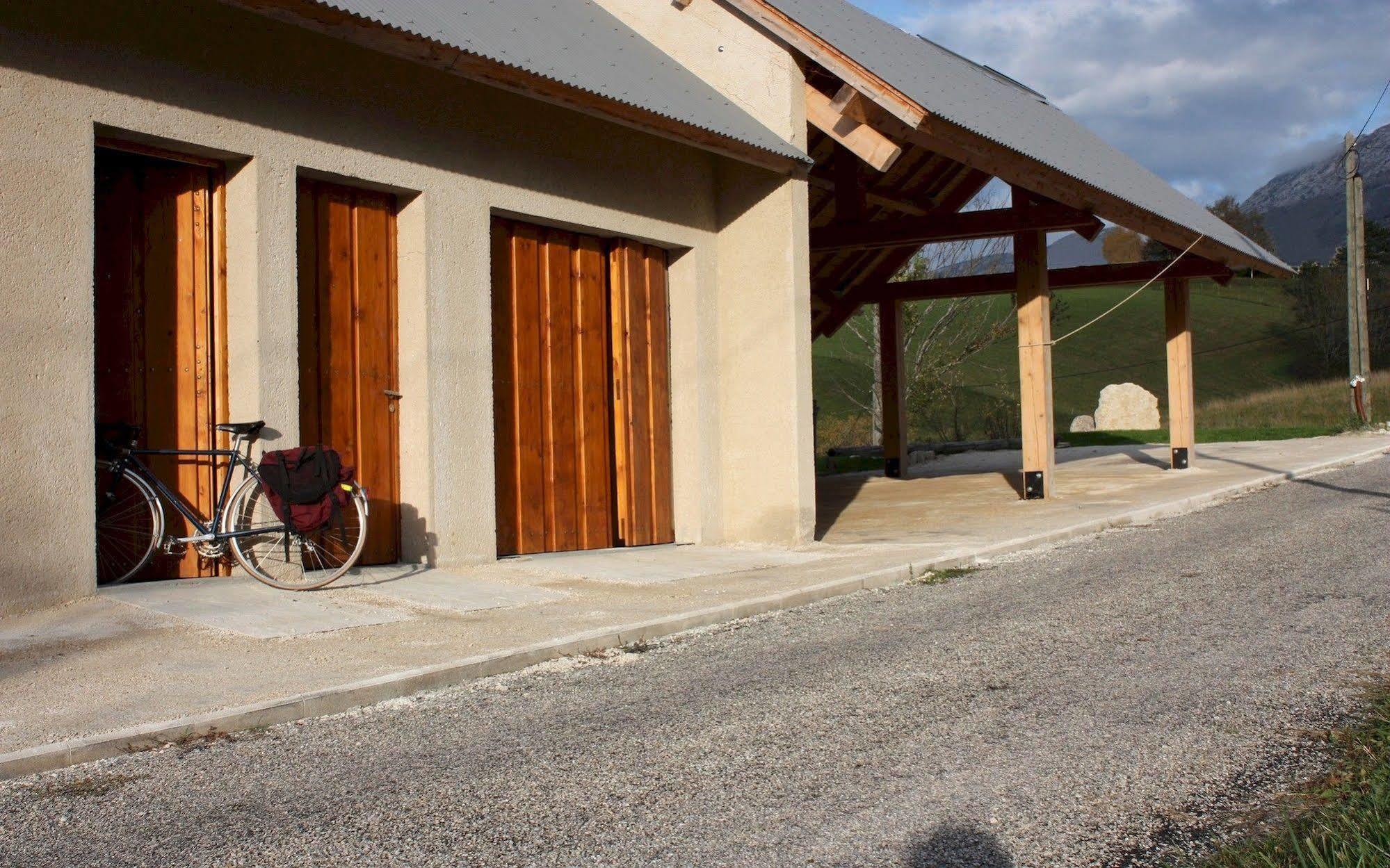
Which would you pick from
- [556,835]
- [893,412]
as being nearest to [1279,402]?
[893,412]

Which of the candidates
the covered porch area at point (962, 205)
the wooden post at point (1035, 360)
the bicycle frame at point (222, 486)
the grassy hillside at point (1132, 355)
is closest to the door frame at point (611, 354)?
the covered porch area at point (962, 205)

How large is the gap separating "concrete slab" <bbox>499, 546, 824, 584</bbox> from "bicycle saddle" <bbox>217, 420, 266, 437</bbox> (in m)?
2.25

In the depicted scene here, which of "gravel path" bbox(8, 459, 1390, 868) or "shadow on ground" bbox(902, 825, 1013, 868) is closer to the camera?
"shadow on ground" bbox(902, 825, 1013, 868)

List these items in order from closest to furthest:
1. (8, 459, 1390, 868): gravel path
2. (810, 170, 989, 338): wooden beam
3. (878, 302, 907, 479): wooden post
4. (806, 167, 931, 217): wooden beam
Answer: (8, 459, 1390, 868): gravel path < (806, 167, 931, 217): wooden beam < (810, 170, 989, 338): wooden beam < (878, 302, 907, 479): wooden post

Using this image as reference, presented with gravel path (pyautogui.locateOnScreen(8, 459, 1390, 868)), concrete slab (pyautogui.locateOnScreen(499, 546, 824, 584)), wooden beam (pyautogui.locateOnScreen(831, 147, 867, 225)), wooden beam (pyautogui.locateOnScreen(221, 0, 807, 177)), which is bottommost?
gravel path (pyautogui.locateOnScreen(8, 459, 1390, 868))

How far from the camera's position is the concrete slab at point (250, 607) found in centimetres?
646

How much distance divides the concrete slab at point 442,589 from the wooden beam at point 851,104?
5.43 meters

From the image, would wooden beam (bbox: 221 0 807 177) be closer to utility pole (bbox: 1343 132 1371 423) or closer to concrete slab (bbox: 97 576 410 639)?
concrete slab (bbox: 97 576 410 639)

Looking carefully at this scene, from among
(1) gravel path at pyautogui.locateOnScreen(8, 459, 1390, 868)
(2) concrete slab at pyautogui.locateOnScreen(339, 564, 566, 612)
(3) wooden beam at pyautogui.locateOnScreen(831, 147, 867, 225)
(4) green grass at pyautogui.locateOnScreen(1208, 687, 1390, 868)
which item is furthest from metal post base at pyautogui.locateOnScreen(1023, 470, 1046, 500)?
(4) green grass at pyautogui.locateOnScreen(1208, 687, 1390, 868)

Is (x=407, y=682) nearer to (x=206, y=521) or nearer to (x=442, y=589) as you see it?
(x=442, y=589)

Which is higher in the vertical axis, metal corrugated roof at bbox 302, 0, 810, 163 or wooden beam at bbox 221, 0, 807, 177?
metal corrugated roof at bbox 302, 0, 810, 163

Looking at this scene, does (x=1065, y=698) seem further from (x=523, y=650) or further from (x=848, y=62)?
(x=848, y=62)

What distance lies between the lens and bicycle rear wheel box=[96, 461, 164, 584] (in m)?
7.25

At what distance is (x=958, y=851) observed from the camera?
328 cm
